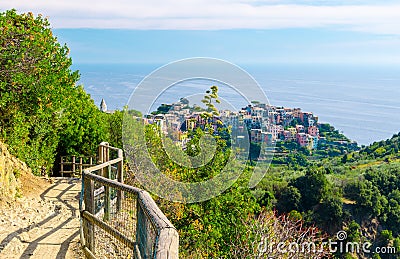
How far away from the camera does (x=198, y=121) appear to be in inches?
403

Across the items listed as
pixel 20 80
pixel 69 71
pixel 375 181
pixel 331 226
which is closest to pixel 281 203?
pixel 331 226

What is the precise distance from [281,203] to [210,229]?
758 inches

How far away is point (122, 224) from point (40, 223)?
2748 millimetres

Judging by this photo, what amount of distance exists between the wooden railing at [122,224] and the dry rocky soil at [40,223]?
1.89ft

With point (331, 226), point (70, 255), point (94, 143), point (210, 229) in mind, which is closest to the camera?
point (70, 255)

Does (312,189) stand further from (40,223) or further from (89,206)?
(89,206)

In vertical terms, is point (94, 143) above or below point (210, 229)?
above

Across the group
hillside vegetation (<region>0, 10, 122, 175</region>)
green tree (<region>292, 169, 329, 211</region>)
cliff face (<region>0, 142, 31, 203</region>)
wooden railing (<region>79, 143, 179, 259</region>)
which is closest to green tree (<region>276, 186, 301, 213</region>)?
Answer: green tree (<region>292, 169, 329, 211</region>)

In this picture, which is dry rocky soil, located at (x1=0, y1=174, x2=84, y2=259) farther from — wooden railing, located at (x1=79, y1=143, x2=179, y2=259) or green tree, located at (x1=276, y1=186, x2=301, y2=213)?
green tree, located at (x1=276, y1=186, x2=301, y2=213)

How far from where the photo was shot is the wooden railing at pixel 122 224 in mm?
1947

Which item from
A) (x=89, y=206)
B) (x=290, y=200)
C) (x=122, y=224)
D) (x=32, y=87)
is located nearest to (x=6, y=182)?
(x=32, y=87)

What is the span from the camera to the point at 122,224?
4.69 metres

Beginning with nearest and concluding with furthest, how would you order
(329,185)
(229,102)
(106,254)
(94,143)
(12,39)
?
1. (106,254)
2. (229,102)
3. (12,39)
4. (94,143)
5. (329,185)

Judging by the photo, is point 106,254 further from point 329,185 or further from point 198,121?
point 329,185
